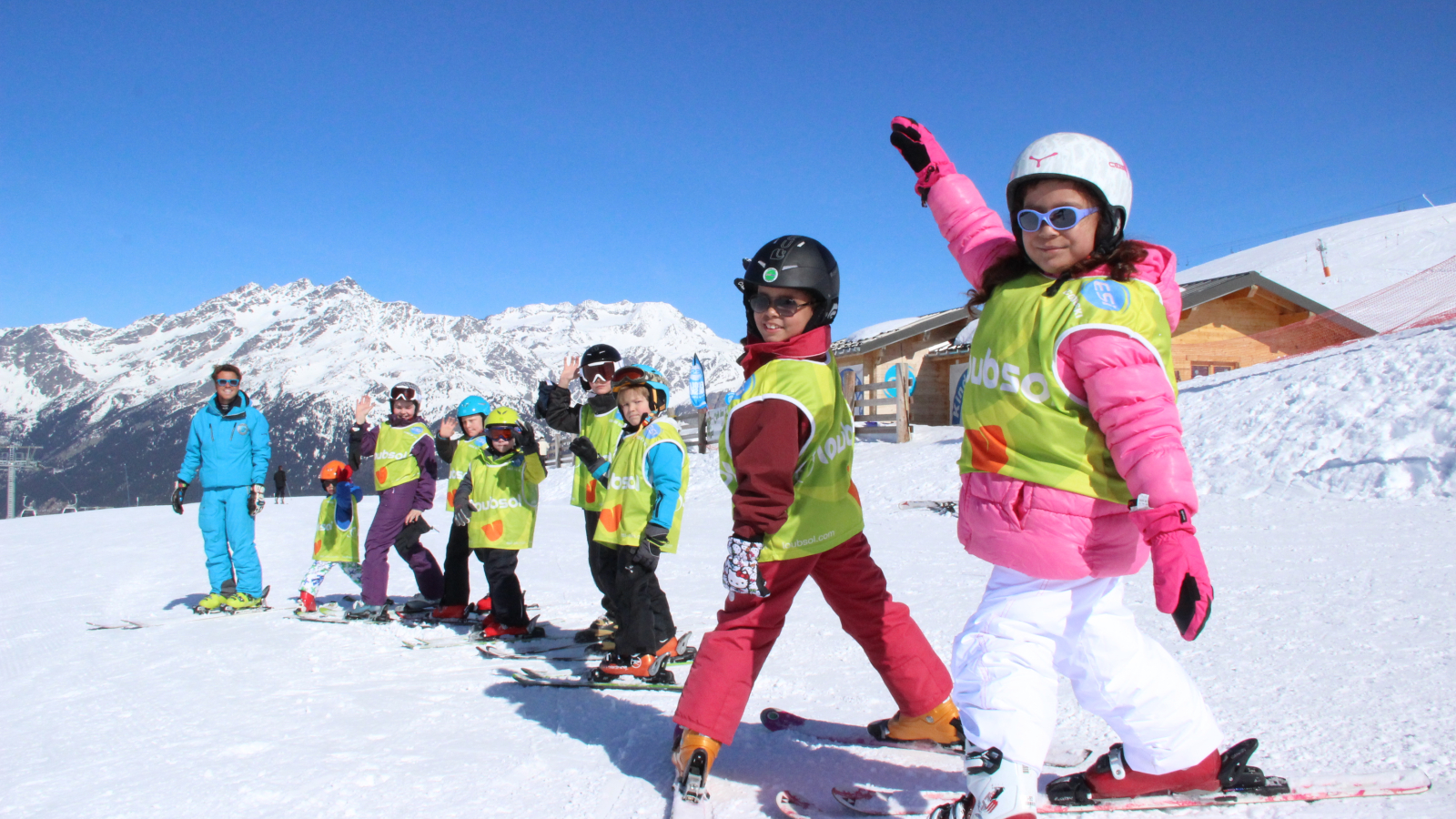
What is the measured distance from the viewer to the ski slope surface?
248cm

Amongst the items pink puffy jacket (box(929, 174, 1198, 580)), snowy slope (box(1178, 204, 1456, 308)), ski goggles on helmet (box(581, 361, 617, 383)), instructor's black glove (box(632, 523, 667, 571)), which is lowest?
instructor's black glove (box(632, 523, 667, 571))

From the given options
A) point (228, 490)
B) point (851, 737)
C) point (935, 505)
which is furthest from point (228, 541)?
point (935, 505)

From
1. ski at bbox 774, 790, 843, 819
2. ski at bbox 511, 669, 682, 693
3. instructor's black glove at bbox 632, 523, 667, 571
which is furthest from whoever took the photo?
ski at bbox 511, 669, 682, 693

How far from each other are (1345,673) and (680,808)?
111 inches

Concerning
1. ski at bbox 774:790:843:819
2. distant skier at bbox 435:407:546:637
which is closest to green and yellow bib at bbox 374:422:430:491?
distant skier at bbox 435:407:546:637

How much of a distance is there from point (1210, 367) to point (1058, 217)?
19.5 meters

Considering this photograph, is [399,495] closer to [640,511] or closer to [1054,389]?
[640,511]

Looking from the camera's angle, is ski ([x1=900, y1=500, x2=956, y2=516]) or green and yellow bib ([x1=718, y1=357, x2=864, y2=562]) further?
ski ([x1=900, y1=500, x2=956, y2=516])

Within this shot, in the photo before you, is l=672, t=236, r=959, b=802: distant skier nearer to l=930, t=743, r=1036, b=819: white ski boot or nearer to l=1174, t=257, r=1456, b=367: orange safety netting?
l=930, t=743, r=1036, b=819: white ski boot

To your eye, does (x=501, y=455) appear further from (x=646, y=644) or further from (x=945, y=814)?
(x=945, y=814)

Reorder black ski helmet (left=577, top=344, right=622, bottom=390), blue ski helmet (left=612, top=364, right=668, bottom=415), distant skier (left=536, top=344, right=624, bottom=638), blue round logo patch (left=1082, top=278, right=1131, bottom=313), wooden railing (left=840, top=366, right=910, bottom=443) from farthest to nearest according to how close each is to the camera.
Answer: wooden railing (left=840, top=366, right=910, bottom=443) < black ski helmet (left=577, top=344, right=622, bottom=390) < distant skier (left=536, top=344, right=624, bottom=638) < blue ski helmet (left=612, top=364, right=668, bottom=415) < blue round logo patch (left=1082, top=278, right=1131, bottom=313)

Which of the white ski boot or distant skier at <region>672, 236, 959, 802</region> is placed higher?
distant skier at <region>672, 236, 959, 802</region>

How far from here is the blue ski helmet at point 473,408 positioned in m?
5.94

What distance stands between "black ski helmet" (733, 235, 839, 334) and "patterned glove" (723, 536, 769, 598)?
2.74 ft
